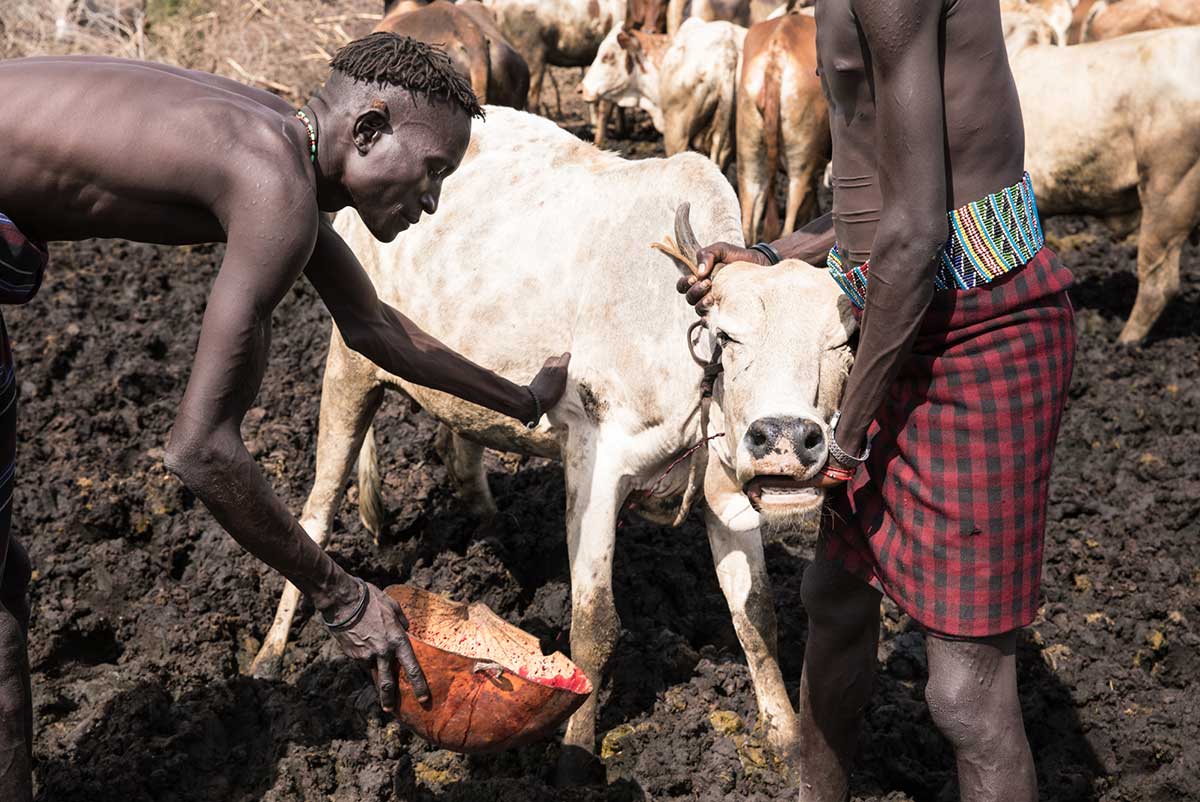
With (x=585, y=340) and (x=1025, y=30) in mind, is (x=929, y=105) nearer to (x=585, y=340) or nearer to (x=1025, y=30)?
(x=585, y=340)

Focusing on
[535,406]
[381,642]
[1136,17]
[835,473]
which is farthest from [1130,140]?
[381,642]

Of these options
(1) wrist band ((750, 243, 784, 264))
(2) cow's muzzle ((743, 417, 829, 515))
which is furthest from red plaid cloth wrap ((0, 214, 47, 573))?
(1) wrist band ((750, 243, 784, 264))

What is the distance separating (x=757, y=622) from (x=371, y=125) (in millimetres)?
2212

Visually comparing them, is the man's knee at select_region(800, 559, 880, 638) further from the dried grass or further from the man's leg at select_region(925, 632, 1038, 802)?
the dried grass

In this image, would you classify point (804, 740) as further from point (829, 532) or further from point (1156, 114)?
point (1156, 114)

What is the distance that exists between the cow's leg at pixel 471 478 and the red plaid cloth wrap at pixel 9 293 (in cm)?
264

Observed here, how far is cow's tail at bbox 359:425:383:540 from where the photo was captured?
17.7 feet

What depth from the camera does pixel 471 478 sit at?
18.1 feet

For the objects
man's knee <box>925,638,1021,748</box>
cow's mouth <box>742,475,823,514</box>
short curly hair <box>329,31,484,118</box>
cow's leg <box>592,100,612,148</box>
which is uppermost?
short curly hair <box>329,31,484,118</box>

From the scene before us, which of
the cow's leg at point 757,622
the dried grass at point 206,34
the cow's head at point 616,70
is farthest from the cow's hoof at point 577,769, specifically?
the dried grass at point 206,34

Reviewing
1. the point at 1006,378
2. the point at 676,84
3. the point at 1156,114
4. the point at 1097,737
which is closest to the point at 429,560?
the point at 1097,737

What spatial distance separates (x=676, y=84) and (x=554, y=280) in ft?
25.9

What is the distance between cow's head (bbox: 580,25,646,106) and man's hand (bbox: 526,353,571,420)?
9.89 metres

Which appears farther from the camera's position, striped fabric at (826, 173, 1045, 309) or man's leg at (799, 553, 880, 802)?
man's leg at (799, 553, 880, 802)
